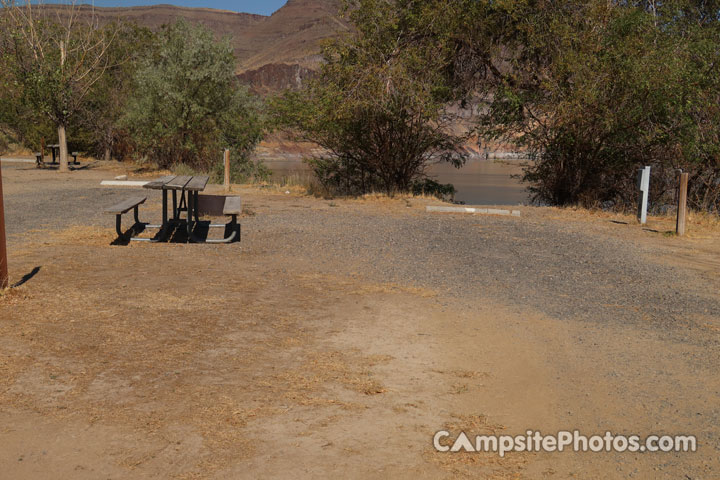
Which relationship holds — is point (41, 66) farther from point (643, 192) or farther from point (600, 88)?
point (643, 192)

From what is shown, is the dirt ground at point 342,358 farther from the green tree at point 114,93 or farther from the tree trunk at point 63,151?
the green tree at point 114,93

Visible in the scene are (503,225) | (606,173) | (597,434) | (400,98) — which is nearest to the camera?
(597,434)

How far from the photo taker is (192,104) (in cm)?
2267

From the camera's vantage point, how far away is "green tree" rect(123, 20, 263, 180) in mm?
22641

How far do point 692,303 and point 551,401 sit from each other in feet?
10.4

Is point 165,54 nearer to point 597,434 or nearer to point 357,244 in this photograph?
point 357,244

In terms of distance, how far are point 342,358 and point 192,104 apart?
1973cm

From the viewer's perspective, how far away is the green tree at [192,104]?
2264 cm

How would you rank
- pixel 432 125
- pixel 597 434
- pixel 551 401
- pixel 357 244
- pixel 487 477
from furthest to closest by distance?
pixel 432 125 → pixel 357 244 → pixel 551 401 → pixel 597 434 → pixel 487 477

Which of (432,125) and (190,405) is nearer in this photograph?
(190,405)

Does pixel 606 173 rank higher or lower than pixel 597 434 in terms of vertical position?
higher

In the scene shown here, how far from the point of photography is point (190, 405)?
3740mm

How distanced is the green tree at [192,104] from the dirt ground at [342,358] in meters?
14.7

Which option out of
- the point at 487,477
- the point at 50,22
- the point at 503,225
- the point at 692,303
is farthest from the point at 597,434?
the point at 50,22
